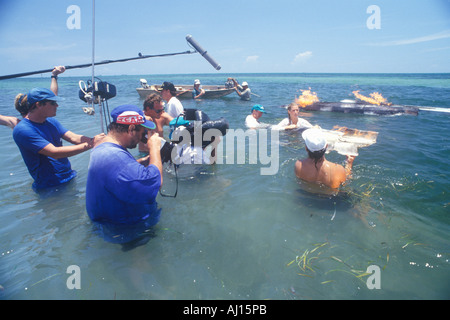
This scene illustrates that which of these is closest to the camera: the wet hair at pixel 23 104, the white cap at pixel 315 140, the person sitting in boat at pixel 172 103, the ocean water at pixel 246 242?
the ocean water at pixel 246 242

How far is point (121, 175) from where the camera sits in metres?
2.42

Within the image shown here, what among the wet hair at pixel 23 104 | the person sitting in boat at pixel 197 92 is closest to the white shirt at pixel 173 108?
the wet hair at pixel 23 104

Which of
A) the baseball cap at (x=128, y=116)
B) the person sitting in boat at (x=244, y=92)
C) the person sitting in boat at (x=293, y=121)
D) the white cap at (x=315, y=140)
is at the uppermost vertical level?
the person sitting in boat at (x=244, y=92)

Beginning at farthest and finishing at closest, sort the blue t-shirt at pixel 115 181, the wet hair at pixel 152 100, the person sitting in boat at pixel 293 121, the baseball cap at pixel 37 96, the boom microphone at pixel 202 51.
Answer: the person sitting in boat at pixel 293 121 → the boom microphone at pixel 202 51 → the wet hair at pixel 152 100 → the baseball cap at pixel 37 96 → the blue t-shirt at pixel 115 181

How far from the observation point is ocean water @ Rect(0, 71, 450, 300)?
2617 millimetres

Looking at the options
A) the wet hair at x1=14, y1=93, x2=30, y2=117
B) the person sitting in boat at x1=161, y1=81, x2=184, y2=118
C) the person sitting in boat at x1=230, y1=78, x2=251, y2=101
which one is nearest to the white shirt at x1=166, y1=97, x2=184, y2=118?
the person sitting in boat at x1=161, y1=81, x2=184, y2=118

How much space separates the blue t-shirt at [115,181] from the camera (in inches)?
95.7

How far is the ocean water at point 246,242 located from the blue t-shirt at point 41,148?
31cm

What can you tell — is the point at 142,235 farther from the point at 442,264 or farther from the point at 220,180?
the point at 442,264

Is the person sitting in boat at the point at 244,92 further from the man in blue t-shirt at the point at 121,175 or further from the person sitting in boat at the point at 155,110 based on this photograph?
the man in blue t-shirt at the point at 121,175

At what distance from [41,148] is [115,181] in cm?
236

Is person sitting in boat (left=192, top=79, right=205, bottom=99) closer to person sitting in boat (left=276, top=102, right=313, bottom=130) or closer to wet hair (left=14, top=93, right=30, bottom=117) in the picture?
person sitting in boat (left=276, top=102, right=313, bottom=130)
